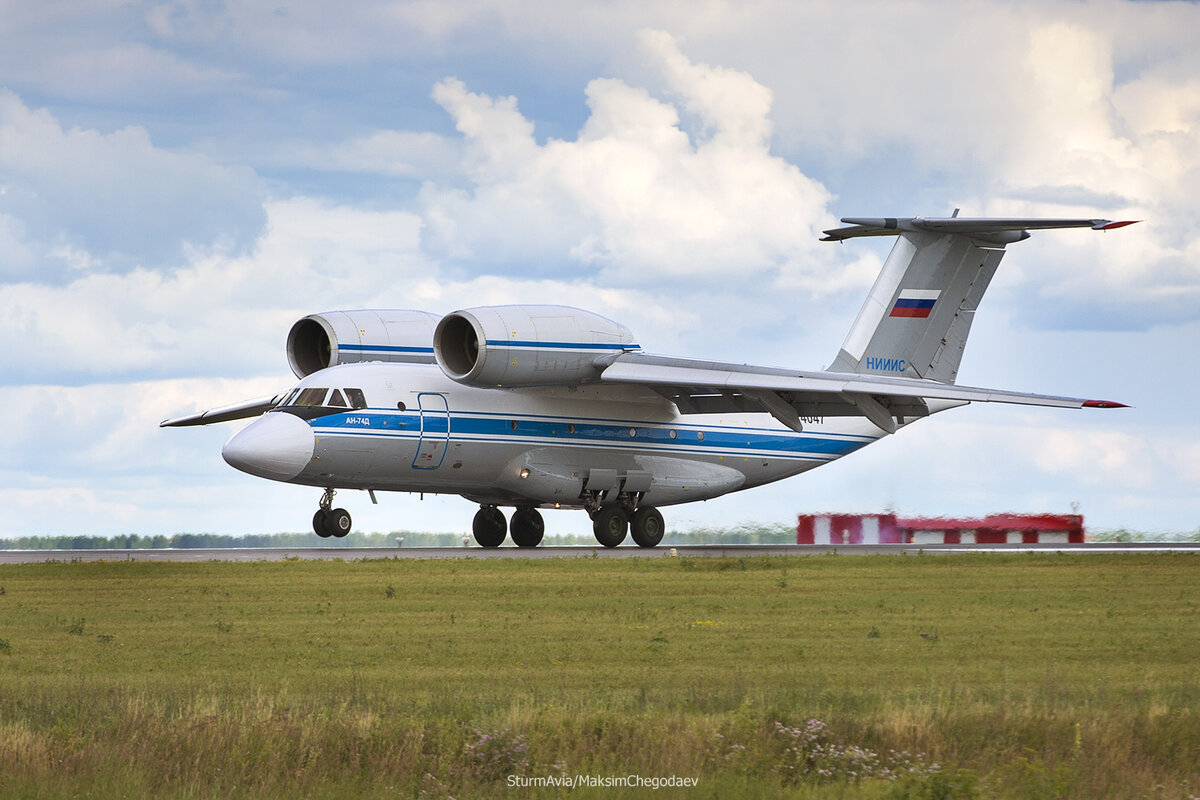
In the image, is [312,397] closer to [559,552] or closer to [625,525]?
[559,552]

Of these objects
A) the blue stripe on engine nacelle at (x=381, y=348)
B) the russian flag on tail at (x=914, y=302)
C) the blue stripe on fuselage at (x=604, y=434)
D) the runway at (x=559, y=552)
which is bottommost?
the runway at (x=559, y=552)

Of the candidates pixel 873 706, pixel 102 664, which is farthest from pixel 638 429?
pixel 873 706

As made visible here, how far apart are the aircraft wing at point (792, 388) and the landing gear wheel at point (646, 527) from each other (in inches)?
114

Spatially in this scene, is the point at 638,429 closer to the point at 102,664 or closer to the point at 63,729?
the point at 102,664

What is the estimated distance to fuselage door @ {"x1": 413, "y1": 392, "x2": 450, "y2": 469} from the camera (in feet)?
91.9

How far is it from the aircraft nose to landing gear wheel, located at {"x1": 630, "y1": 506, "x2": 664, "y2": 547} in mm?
8646

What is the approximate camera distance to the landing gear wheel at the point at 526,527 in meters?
32.8

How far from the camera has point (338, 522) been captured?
29.1m

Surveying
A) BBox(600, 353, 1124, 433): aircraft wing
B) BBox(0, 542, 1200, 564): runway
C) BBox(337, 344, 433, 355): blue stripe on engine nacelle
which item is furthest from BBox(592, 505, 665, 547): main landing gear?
BBox(337, 344, 433, 355): blue stripe on engine nacelle

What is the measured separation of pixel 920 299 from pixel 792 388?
7.59 meters

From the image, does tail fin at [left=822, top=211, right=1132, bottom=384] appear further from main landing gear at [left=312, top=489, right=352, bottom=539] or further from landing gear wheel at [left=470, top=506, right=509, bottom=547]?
main landing gear at [left=312, top=489, right=352, bottom=539]

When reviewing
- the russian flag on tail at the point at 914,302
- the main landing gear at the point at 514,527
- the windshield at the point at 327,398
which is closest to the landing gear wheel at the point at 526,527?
the main landing gear at the point at 514,527

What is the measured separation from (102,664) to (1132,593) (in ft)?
48.6
